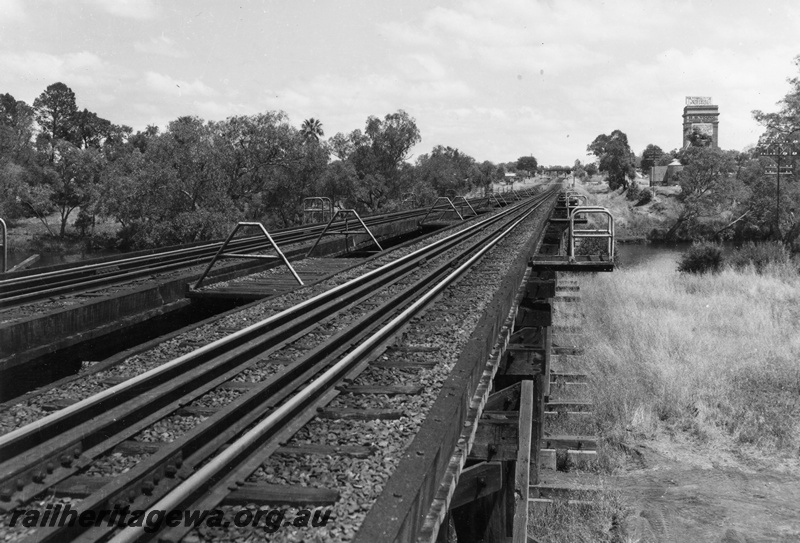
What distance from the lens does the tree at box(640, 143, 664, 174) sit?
5837 inches

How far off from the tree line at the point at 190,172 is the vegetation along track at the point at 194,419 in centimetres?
2517

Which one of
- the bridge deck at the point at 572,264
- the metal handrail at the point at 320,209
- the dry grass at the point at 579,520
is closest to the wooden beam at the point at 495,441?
the dry grass at the point at 579,520

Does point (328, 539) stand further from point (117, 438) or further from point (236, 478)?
point (117, 438)

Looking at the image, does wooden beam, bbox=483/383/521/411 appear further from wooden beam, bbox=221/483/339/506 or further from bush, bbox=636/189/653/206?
bush, bbox=636/189/653/206

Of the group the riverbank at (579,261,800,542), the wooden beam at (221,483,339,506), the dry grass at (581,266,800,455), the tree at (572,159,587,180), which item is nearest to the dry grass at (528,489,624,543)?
the riverbank at (579,261,800,542)

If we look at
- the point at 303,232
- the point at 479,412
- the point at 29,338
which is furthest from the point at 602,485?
the point at 303,232

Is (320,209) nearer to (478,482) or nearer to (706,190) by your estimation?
(478,482)

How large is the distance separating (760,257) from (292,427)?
35186 mm

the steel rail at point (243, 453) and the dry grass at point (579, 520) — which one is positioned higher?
the steel rail at point (243, 453)

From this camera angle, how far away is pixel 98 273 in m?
9.10

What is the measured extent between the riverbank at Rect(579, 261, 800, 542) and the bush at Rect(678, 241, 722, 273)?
11555 millimetres

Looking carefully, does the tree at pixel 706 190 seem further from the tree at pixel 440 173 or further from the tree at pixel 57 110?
the tree at pixel 57 110

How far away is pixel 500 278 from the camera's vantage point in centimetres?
902

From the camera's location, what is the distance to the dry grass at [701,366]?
12086 millimetres
